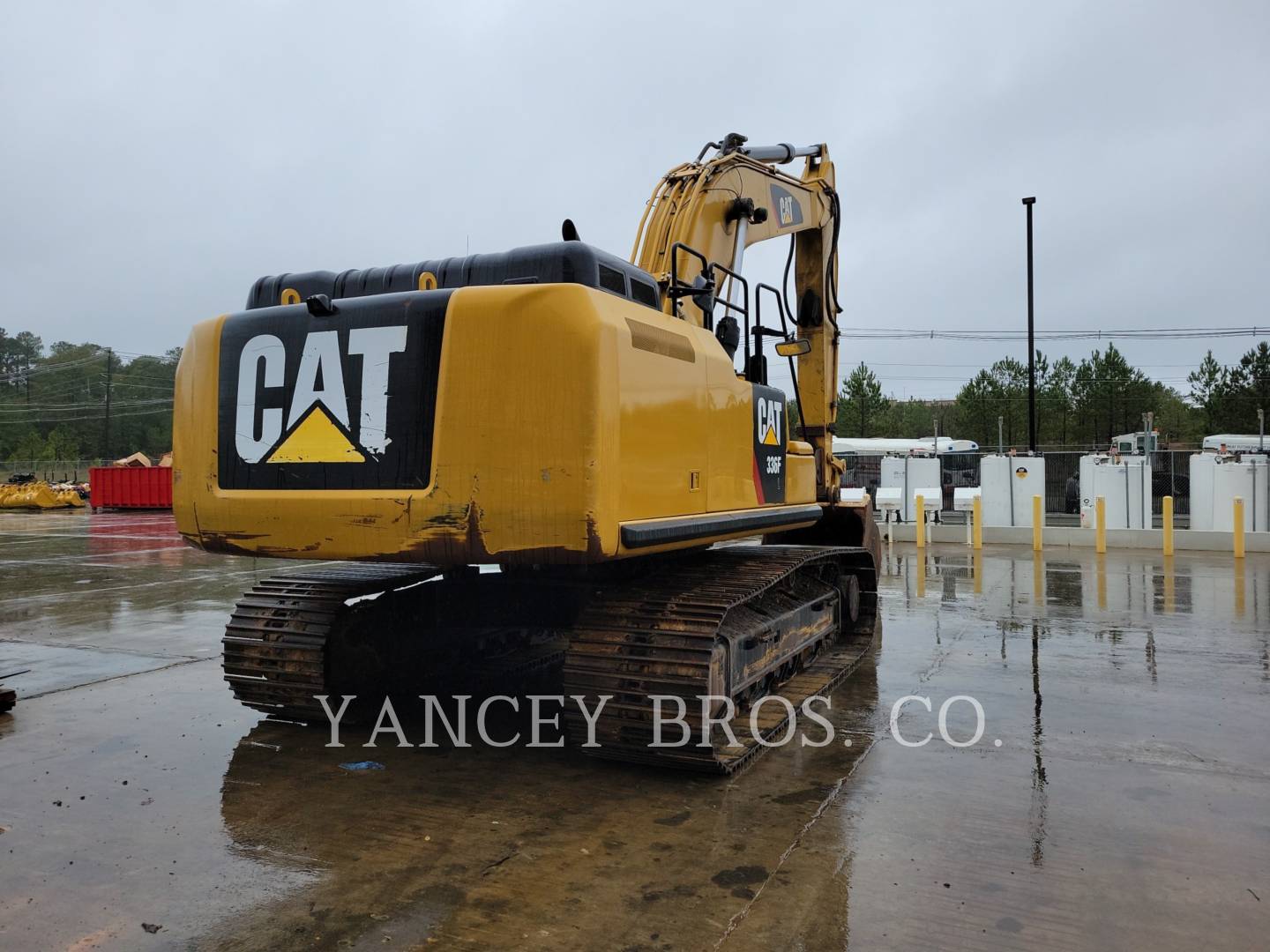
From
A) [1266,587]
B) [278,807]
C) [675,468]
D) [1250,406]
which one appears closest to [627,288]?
[675,468]

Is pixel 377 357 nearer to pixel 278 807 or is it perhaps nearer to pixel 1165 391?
pixel 278 807

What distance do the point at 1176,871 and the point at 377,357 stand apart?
3.92 metres

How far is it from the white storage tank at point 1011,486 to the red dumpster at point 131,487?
27351mm

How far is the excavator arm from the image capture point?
608 cm

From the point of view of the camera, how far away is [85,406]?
279 feet

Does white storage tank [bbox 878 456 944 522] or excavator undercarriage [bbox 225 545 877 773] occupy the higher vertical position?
white storage tank [bbox 878 456 944 522]

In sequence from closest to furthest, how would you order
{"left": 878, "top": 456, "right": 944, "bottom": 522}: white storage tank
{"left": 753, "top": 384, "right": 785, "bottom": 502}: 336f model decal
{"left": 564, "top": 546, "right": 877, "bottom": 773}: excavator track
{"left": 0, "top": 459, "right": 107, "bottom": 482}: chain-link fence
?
{"left": 564, "top": 546, "right": 877, "bottom": 773}: excavator track, {"left": 753, "top": 384, "right": 785, "bottom": 502}: 336f model decal, {"left": 878, "top": 456, "right": 944, "bottom": 522}: white storage tank, {"left": 0, "top": 459, "right": 107, "bottom": 482}: chain-link fence

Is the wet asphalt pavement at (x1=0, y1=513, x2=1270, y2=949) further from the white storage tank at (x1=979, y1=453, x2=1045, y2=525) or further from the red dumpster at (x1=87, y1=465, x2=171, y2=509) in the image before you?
the red dumpster at (x1=87, y1=465, x2=171, y2=509)

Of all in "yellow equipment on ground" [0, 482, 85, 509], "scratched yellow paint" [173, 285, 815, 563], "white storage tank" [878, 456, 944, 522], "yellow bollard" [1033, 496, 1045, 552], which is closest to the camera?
"scratched yellow paint" [173, 285, 815, 563]

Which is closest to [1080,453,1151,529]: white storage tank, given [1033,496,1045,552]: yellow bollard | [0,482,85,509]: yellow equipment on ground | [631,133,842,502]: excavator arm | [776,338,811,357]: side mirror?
[1033,496,1045,552]: yellow bollard

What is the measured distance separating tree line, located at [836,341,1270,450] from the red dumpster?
34.8 metres

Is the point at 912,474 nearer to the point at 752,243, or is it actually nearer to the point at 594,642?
the point at 752,243

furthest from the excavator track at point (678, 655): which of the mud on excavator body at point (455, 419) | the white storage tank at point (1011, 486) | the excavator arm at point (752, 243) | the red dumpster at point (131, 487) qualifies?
the red dumpster at point (131, 487)

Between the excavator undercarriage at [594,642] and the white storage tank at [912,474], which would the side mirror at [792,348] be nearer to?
the excavator undercarriage at [594,642]
